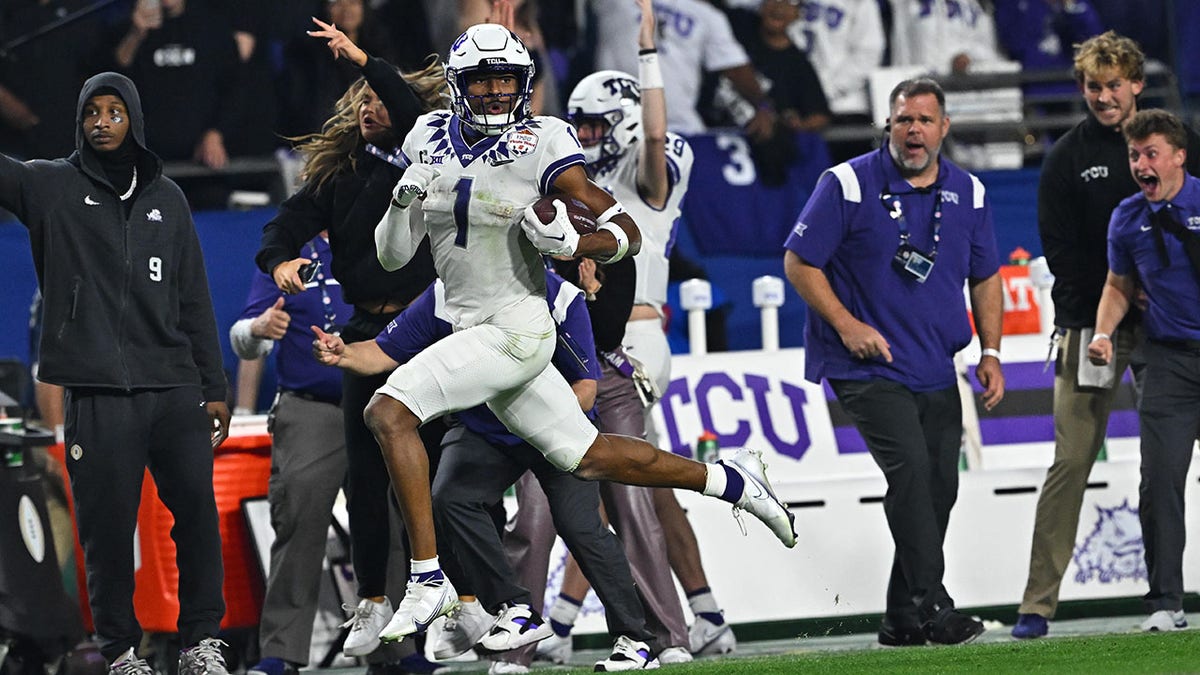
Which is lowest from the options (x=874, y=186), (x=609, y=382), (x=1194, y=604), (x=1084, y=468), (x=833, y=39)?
(x=1194, y=604)

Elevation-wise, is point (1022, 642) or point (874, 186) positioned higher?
point (874, 186)

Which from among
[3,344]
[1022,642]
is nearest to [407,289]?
[1022,642]

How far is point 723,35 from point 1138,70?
5.23m

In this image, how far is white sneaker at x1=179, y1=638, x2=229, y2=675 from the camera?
643cm

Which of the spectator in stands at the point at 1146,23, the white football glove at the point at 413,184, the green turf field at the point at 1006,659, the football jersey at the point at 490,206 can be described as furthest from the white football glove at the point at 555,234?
the spectator in stands at the point at 1146,23

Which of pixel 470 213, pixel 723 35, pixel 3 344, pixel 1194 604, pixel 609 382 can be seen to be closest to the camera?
pixel 470 213

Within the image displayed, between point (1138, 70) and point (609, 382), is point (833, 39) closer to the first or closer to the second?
point (1138, 70)

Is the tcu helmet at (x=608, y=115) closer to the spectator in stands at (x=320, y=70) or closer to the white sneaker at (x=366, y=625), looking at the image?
the white sneaker at (x=366, y=625)

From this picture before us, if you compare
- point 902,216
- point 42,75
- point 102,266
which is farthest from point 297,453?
point 42,75

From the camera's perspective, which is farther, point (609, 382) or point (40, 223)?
point (609, 382)

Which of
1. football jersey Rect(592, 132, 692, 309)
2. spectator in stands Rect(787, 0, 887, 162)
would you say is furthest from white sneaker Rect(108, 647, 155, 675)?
spectator in stands Rect(787, 0, 887, 162)

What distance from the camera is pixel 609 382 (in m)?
7.31

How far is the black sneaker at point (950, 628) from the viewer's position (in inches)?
279

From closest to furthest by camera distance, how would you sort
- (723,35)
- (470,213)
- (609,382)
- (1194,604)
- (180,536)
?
1. (470,213)
2. (180,536)
3. (609,382)
4. (1194,604)
5. (723,35)
